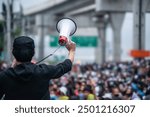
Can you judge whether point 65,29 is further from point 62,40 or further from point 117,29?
point 117,29

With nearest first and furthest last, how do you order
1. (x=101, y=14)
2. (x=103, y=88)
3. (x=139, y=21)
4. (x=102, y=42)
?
(x=103, y=88), (x=139, y=21), (x=101, y=14), (x=102, y=42)

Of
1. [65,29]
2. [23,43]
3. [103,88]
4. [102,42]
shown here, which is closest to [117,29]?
[102,42]

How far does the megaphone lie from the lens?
17.1 feet

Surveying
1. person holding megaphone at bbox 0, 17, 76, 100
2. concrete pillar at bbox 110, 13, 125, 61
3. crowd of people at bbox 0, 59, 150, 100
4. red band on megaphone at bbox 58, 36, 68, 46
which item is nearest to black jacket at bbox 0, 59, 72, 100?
person holding megaphone at bbox 0, 17, 76, 100

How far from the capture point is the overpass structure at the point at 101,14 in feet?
128

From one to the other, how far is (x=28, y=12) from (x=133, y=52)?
4463 cm

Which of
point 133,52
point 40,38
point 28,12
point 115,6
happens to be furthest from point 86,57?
point 133,52

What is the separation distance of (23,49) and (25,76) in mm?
215

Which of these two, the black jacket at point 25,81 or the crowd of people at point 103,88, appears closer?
the black jacket at point 25,81

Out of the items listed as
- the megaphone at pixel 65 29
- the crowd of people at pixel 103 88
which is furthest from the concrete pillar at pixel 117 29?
the megaphone at pixel 65 29

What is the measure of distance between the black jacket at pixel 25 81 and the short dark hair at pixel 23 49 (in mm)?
56

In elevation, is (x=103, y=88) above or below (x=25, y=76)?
below

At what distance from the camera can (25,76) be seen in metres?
4.94

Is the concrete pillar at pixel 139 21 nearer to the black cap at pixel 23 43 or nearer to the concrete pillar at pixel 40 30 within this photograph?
the black cap at pixel 23 43
